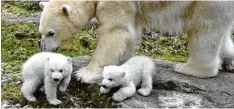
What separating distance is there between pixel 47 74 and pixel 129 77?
120cm

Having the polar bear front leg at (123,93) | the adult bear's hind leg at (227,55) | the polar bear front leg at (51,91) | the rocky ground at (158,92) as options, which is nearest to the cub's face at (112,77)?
the polar bear front leg at (123,93)

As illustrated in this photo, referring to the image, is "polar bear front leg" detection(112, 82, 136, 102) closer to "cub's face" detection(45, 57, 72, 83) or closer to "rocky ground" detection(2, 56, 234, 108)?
"rocky ground" detection(2, 56, 234, 108)

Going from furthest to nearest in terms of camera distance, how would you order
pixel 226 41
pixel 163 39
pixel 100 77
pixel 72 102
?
pixel 163 39
pixel 226 41
pixel 100 77
pixel 72 102

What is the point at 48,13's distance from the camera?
920 cm

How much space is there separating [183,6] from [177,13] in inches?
7.0

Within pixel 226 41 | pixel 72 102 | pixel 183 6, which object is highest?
pixel 183 6

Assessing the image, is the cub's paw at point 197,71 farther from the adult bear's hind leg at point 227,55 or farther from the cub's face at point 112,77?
the cub's face at point 112,77

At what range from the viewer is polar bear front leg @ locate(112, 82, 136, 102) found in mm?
8234

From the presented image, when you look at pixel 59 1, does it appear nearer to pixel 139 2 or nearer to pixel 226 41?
pixel 139 2

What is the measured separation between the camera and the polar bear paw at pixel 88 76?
29.1 feet

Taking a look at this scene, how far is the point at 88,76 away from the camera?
8.92 m

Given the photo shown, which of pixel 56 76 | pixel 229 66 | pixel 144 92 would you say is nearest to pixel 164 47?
pixel 229 66

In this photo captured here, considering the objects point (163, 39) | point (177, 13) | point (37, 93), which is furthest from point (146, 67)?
point (163, 39)

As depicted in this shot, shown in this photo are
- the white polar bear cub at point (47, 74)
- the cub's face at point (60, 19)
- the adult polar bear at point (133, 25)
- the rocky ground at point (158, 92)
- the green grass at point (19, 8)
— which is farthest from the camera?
the green grass at point (19, 8)
